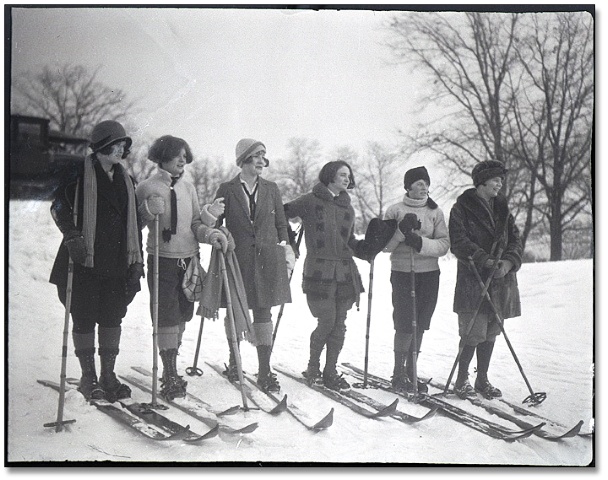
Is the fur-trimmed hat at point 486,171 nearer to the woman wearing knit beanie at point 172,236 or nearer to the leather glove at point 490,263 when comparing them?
the leather glove at point 490,263

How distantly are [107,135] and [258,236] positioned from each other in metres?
1.06

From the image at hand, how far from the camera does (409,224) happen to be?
471 cm

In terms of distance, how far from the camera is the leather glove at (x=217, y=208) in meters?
4.58

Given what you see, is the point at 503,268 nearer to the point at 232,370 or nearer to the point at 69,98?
the point at 232,370

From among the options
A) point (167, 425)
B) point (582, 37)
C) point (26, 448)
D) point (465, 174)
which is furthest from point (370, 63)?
point (26, 448)

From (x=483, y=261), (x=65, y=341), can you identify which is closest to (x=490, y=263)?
(x=483, y=261)

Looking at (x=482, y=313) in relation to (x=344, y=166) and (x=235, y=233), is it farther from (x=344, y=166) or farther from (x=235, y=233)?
(x=235, y=233)

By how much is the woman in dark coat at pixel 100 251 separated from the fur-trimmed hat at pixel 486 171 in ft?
6.81

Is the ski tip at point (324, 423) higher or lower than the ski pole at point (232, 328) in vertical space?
lower

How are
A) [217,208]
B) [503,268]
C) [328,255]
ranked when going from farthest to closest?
[503,268], [328,255], [217,208]

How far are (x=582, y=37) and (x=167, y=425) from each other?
3449mm

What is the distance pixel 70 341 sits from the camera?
4582 mm

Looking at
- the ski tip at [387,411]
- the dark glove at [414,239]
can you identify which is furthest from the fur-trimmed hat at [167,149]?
the ski tip at [387,411]

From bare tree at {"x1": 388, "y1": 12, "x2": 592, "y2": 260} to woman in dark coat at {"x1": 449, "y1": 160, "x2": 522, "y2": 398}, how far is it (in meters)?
0.09
